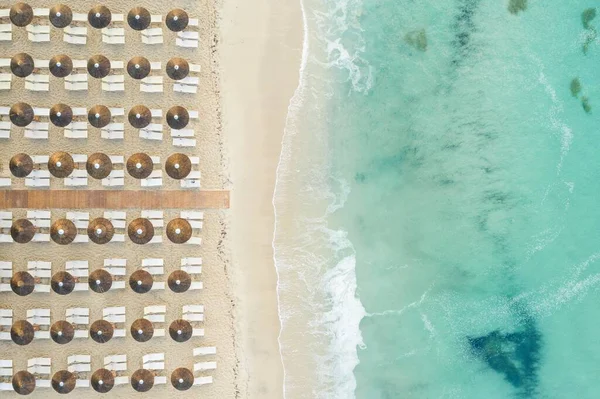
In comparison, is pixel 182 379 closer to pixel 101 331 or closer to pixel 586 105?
pixel 101 331

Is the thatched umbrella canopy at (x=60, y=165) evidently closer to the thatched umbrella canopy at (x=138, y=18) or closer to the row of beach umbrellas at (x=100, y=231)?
the row of beach umbrellas at (x=100, y=231)

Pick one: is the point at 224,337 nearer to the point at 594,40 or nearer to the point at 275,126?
the point at 275,126

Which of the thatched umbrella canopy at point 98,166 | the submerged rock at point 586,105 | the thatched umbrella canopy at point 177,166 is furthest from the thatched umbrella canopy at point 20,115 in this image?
the submerged rock at point 586,105

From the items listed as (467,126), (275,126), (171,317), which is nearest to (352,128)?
(275,126)

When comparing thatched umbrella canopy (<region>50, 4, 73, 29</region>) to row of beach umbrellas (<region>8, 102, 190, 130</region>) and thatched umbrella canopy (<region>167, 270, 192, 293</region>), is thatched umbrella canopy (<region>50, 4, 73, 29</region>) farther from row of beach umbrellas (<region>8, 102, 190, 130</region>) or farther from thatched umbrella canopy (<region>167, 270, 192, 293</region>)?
thatched umbrella canopy (<region>167, 270, 192, 293</region>)

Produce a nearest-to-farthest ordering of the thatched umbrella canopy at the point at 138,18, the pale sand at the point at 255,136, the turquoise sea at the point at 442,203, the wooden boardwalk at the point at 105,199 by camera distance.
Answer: the thatched umbrella canopy at the point at 138,18 → the wooden boardwalk at the point at 105,199 → the pale sand at the point at 255,136 → the turquoise sea at the point at 442,203

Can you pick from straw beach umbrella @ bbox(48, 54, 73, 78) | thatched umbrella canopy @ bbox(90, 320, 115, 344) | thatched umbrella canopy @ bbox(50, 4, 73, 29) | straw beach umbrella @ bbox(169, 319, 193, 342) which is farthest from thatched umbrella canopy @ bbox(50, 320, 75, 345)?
thatched umbrella canopy @ bbox(50, 4, 73, 29)

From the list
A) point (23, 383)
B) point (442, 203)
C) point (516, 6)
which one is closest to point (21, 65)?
point (23, 383)
